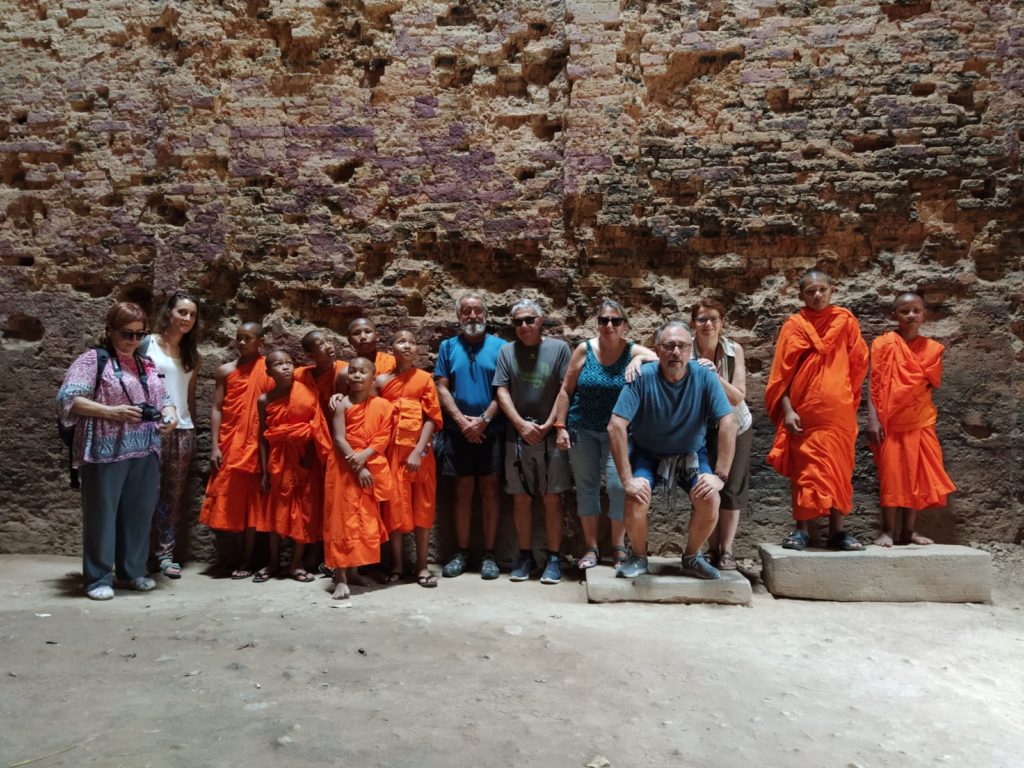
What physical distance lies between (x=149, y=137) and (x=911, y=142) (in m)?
5.05

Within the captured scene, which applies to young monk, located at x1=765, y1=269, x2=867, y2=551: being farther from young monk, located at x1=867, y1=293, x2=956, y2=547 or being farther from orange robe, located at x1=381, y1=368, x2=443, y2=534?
orange robe, located at x1=381, y1=368, x2=443, y2=534

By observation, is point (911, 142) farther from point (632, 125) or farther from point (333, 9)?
point (333, 9)

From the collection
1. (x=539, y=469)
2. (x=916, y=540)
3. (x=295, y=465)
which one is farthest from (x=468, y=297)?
(x=916, y=540)

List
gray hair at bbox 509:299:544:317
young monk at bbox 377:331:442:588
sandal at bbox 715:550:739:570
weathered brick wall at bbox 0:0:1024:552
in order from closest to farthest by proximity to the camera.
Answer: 1. sandal at bbox 715:550:739:570
2. young monk at bbox 377:331:442:588
3. gray hair at bbox 509:299:544:317
4. weathered brick wall at bbox 0:0:1024:552

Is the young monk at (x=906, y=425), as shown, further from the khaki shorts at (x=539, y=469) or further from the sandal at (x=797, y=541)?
the khaki shorts at (x=539, y=469)

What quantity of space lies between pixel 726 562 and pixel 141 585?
3.25m

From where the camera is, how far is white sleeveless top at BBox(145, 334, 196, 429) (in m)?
4.55

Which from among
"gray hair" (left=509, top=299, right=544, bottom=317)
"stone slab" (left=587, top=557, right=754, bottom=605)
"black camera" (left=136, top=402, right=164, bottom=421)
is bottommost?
"stone slab" (left=587, top=557, right=754, bottom=605)

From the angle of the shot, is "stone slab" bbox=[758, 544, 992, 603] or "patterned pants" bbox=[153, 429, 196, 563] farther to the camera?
"patterned pants" bbox=[153, 429, 196, 563]

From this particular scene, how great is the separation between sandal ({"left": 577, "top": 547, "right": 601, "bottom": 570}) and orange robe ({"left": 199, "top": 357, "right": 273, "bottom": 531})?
6.45 feet

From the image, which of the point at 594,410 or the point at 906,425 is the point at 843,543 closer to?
the point at 906,425

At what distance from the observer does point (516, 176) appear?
16.1 feet

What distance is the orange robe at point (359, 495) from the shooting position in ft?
13.1

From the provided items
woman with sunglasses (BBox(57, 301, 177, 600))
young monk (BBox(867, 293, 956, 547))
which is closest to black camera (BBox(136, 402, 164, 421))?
woman with sunglasses (BBox(57, 301, 177, 600))
